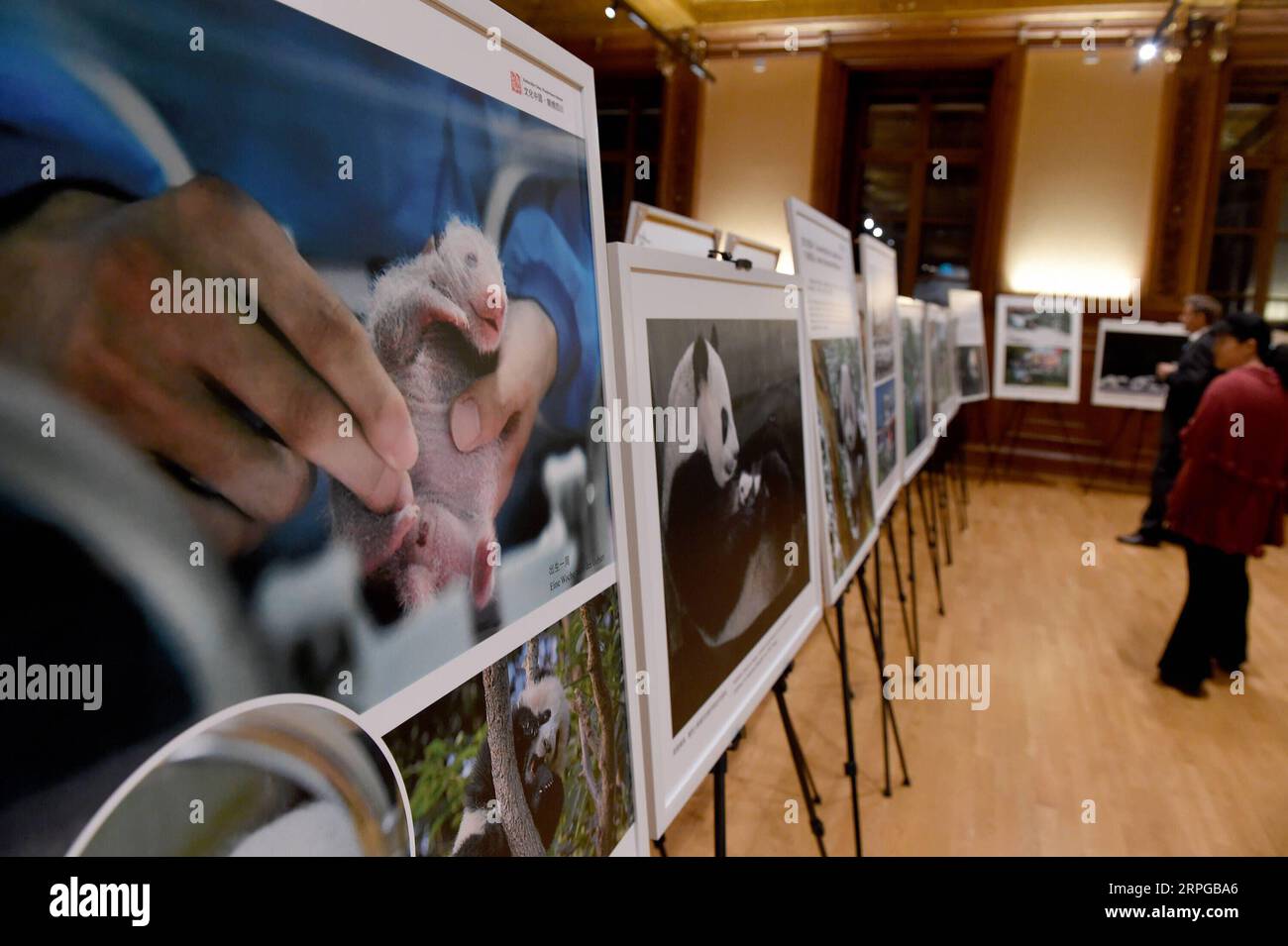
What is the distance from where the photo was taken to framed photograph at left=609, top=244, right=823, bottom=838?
1.03 metres

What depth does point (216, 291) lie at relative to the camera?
0.49 meters

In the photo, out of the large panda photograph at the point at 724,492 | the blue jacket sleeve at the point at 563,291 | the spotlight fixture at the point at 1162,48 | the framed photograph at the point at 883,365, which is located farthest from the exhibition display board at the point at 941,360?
the blue jacket sleeve at the point at 563,291

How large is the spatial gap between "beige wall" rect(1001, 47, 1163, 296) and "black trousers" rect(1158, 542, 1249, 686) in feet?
17.2

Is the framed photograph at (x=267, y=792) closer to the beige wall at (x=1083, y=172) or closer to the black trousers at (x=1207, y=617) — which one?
the black trousers at (x=1207, y=617)

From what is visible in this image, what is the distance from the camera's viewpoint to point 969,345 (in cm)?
734

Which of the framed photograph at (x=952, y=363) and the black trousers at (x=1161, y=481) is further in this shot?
the framed photograph at (x=952, y=363)

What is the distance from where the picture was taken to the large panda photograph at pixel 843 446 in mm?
2000

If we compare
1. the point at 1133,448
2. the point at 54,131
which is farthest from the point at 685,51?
the point at 54,131

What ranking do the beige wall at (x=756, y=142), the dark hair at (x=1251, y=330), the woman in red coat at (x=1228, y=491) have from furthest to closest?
1. the beige wall at (x=756, y=142)
2. the dark hair at (x=1251, y=330)
3. the woman in red coat at (x=1228, y=491)

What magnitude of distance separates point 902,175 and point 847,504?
26.3 feet

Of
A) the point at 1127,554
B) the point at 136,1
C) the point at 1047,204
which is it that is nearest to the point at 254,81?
the point at 136,1

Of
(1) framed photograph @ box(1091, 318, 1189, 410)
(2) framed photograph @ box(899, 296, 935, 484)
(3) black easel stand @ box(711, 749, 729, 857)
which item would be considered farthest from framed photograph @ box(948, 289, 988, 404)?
(3) black easel stand @ box(711, 749, 729, 857)
